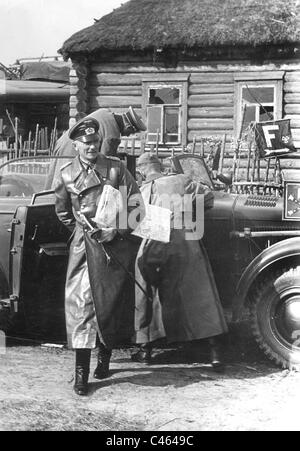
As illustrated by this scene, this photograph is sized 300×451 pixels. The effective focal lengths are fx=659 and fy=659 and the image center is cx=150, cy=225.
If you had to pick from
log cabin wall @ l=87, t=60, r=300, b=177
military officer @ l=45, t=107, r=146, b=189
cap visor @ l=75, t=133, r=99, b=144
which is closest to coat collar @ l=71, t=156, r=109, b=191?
cap visor @ l=75, t=133, r=99, b=144

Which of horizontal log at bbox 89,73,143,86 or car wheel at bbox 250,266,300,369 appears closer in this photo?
car wheel at bbox 250,266,300,369

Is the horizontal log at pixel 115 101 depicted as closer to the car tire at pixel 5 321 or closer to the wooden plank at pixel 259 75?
the wooden plank at pixel 259 75

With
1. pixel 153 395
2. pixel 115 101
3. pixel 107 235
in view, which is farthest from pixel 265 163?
pixel 153 395

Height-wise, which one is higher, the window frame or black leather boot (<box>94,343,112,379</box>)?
the window frame

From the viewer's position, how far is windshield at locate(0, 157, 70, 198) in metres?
5.32

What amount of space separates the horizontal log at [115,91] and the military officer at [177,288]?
397 inches

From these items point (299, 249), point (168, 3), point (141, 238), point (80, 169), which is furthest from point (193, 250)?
point (168, 3)

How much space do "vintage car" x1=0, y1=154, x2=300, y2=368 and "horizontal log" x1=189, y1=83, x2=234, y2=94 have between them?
9.13m

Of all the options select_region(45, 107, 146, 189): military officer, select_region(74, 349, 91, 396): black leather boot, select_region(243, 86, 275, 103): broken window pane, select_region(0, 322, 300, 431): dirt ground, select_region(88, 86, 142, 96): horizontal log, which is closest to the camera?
select_region(0, 322, 300, 431): dirt ground

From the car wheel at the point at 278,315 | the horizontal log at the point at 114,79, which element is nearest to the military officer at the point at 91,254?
the car wheel at the point at 278,315

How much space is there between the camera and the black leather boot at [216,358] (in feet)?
15.2

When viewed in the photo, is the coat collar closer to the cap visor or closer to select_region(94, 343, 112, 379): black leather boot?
the cap visor

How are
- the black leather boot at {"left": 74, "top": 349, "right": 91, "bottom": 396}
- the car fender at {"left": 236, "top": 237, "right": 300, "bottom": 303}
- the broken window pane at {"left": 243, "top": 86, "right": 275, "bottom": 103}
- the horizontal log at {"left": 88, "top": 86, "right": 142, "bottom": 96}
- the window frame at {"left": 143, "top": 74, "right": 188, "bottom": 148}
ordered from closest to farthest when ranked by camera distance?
the black leather boot at {"left": 74, "top": 349, "right": 91, "bottom": 396}, the car fender at {"left": 236, "top": 237, "right": 300, "bottom": 303}, the broken window pane at {"left": 243, "top": 86, "right": 275, "bottom": 103}, the window frame at {"left": 143, "top": 74, "right": 188, "bottom": 148}, the horizontal log at {"left": 88, "top": 86, "right": 142, "bottom": 96}

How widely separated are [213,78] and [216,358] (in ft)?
33.5
